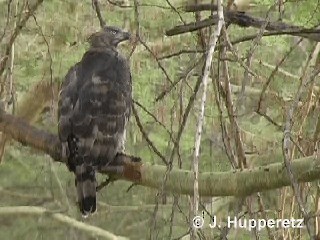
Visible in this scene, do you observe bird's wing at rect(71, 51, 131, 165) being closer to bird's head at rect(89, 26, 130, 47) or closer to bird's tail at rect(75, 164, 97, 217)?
bird's tail at rect(75, 164, 97, 217)

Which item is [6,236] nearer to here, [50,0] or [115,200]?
[115,200]

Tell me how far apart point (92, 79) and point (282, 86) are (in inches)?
91.0

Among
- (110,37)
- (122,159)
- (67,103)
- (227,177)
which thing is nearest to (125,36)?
(110,37)

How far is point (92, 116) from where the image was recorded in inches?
108

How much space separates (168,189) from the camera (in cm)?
214

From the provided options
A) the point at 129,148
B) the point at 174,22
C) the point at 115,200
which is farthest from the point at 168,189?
the point at 115,200

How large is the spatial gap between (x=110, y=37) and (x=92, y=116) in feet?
1.84

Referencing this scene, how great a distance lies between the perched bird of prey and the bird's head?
15cm

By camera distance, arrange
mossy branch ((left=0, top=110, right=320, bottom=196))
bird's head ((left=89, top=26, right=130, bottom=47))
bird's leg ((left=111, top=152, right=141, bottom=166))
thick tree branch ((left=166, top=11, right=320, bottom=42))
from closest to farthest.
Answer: mossy branch ((left=0, top=110, right=320, bottom=196)) → thick tree branch ((left=166, top=11, right=320, bottom=42)) → bird's leg ((left=111, top=152, right=141, bottom=166)) → bird's head ((left=89, top=26, right=130, bottom=47))

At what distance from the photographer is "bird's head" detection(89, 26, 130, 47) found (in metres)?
3.21

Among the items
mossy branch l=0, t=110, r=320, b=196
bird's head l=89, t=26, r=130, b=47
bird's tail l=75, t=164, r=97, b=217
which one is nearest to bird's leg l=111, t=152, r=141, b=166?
mossy branch l=0, t=110, r=320, b=196

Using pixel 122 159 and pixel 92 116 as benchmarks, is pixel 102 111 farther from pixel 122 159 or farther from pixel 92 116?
pixel 122 159

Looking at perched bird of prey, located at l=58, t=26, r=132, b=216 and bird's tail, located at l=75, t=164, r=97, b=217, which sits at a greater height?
perched bird of prey, located at l=58, t=26, r=132, b=216

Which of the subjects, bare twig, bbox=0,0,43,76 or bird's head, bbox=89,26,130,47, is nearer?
bare twig, bbox=0,0,43,76
